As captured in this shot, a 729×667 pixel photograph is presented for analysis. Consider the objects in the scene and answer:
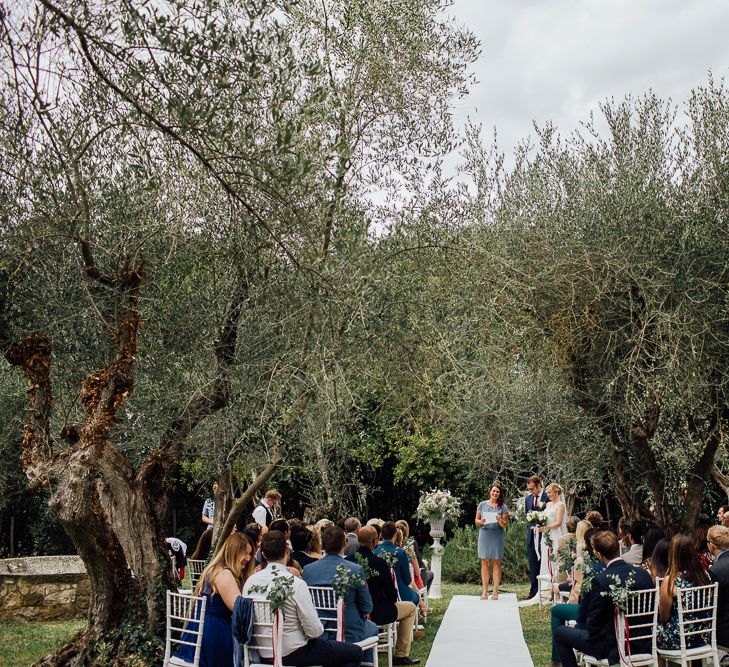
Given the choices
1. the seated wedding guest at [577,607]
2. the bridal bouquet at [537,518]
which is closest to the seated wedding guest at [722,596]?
the seated wedding guest at [577,607]

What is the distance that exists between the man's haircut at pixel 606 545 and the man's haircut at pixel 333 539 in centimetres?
201

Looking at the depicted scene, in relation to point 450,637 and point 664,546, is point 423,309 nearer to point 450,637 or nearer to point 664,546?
point 664,546

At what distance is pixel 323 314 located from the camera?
7.12 metres

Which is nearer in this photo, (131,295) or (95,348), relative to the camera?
(131,295)

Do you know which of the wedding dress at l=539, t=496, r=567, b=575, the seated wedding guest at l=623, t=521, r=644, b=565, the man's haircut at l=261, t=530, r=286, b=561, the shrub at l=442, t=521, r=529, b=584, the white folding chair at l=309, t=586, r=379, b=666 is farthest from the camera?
the shrub at l=442, t=521, r=529, b=584

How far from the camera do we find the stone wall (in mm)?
12031

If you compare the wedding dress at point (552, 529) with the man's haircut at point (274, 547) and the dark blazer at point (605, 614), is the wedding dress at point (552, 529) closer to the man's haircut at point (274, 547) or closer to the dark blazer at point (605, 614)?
the dark blazer at point (605, 614)

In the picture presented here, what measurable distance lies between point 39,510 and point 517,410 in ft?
40.1

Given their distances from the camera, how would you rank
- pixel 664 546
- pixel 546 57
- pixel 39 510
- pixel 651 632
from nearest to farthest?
pixel 651 632
pixel 664 546
pixel 546 57
pixel 39 510

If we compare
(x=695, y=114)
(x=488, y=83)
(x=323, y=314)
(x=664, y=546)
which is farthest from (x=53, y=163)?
(x=695, y=114)

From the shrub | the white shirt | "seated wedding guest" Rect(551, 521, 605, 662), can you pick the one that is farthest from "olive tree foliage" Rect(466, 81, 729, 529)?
the shrub

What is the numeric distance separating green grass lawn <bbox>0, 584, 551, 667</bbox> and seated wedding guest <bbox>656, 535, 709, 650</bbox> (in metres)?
1.93

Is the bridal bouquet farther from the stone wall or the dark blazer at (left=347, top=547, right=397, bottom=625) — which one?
the stone wall

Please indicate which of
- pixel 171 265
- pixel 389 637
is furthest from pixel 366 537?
pixel 171 265
